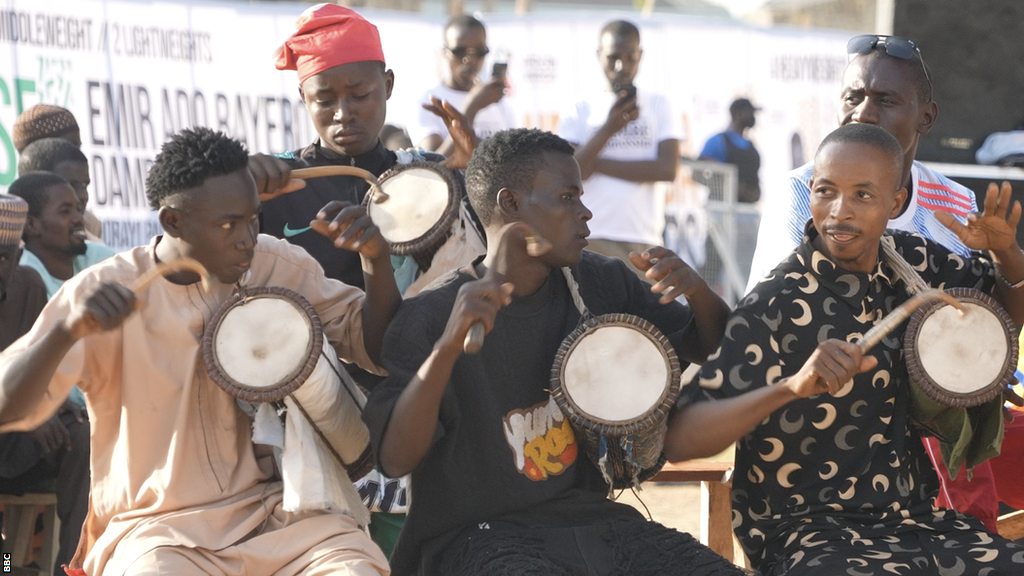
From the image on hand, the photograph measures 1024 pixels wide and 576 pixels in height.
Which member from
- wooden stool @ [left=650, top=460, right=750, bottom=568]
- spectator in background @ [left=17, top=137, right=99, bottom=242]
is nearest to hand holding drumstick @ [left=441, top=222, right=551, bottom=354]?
wooden stool @ [left=650, top=460, right=750, bottom=568]

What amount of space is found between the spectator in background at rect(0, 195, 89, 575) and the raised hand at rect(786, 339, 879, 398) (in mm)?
2625

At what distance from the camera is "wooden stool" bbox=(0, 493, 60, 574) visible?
4.44 m

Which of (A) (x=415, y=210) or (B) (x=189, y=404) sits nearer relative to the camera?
(B) (x=189, y=404)

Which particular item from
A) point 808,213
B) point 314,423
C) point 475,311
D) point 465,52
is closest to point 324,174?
point 314,423

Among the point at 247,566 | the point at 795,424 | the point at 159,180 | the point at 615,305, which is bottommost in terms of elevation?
the point at 247,566

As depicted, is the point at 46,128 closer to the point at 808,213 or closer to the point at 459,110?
the point at 459,110

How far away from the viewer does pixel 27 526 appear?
4508 mm

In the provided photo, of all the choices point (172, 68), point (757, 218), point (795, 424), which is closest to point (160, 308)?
point (795, 424)

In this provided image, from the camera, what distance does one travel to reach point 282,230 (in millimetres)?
3963

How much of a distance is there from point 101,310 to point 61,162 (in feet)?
10.5

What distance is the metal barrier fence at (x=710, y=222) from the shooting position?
10281 millimetres

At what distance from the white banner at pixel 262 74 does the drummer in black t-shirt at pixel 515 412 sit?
4.52 meters

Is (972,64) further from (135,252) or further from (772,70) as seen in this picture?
(135,252)

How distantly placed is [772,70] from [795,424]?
785 cm
